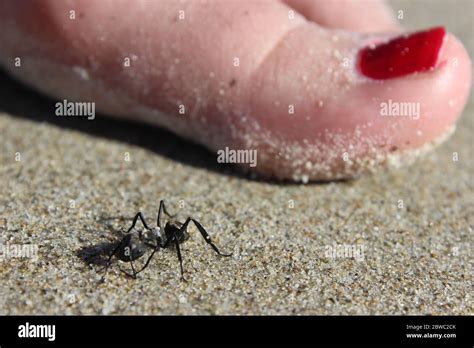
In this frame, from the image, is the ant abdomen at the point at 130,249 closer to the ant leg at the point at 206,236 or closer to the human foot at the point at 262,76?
the ant leg at the point at 206,236

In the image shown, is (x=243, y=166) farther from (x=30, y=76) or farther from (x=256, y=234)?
(x=30, y=76)

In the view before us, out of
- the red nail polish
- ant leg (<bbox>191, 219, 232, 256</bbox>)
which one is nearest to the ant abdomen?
ant leg (<bbox>191, 219, 232, 256</bbox>)

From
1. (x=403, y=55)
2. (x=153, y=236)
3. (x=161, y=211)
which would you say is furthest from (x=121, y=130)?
(x=403, y=55)

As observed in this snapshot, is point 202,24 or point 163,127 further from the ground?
point 202,24

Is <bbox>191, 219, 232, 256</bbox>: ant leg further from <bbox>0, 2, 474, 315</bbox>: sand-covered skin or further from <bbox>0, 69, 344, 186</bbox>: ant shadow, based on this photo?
<bbox>0, 69, 344, 186</bbox>: ant shadow

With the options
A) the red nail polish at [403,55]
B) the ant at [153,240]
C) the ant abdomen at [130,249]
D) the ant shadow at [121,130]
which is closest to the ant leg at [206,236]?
the ant at [153,240]

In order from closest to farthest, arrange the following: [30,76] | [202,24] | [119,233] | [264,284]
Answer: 1. [264,284]
2. [119,233]
3. [202,24]
4. [30,76]
